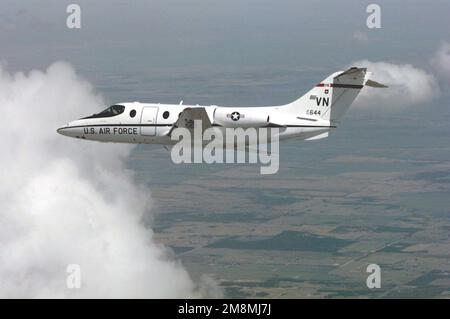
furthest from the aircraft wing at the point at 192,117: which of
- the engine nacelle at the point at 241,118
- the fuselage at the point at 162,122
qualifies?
the engine nacelle at the point at 241,118

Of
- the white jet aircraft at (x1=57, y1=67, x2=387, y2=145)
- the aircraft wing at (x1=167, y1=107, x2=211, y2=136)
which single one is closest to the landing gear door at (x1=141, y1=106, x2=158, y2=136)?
the white jet aircraft at (x1=57, y1=67, x2=387, y2=145)

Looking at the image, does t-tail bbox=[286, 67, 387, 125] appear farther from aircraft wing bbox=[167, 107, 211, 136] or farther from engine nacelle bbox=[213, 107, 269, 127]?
aircraft wing bbox=[167, 107, 211, 136]

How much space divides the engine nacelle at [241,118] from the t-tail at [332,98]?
9.69ft

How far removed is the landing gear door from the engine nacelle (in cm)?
484

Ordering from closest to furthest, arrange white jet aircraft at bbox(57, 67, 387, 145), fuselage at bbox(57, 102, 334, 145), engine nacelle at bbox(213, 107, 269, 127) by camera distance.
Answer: engine nacelle at bbox(213, 107, 269, 127)
white jet aircraft at bbox(57, 67, 387, 145)
fuselage at bbox(57, 102, 334, 145)

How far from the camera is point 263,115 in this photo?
74250 mm

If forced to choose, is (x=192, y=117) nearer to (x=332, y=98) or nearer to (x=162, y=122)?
(x=162, y=122)

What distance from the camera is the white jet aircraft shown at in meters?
74.0

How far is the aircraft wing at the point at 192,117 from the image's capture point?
73688 millimetres

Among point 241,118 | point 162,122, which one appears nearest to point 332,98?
point 241,118

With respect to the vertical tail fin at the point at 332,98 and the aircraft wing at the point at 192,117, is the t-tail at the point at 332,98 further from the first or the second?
the aircraft wing at the point at 192,117

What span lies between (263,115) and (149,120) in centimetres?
799
